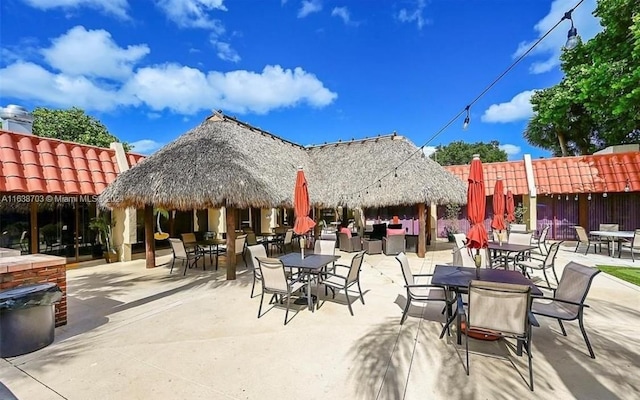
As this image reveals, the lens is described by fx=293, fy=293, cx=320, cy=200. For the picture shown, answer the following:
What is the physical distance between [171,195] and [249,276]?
310 centimetres

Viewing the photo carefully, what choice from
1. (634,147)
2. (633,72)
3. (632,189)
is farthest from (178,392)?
(634,147)

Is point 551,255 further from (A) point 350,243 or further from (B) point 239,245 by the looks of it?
(B) point 239,245

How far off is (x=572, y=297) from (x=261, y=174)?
8079mm

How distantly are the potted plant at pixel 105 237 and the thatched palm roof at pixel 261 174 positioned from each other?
175 cm

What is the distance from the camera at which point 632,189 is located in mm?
13859

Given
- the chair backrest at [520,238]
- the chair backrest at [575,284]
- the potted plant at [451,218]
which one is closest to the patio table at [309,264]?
the chair backrest at [575,284]

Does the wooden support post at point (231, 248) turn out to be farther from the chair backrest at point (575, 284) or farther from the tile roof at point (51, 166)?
the chair backrest at point (575, 284)

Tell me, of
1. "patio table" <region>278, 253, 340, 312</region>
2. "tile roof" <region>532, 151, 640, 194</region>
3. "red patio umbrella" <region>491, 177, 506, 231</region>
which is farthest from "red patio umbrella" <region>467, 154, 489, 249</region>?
"tile roof" <region>532, 151, 640, 194</region>

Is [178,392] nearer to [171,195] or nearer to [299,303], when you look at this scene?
[299,303]

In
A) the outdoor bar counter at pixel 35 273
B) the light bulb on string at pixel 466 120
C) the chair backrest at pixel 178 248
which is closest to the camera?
the outdoor bar counter at pixel 35 273

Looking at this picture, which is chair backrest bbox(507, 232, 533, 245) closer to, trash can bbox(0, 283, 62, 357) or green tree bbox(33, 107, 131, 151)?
trash can bbox(0, 283, 62, 357)

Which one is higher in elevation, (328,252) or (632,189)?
(632,189)

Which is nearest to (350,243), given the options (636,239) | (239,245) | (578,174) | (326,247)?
(326,247)

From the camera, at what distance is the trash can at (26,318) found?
3.76 metres
